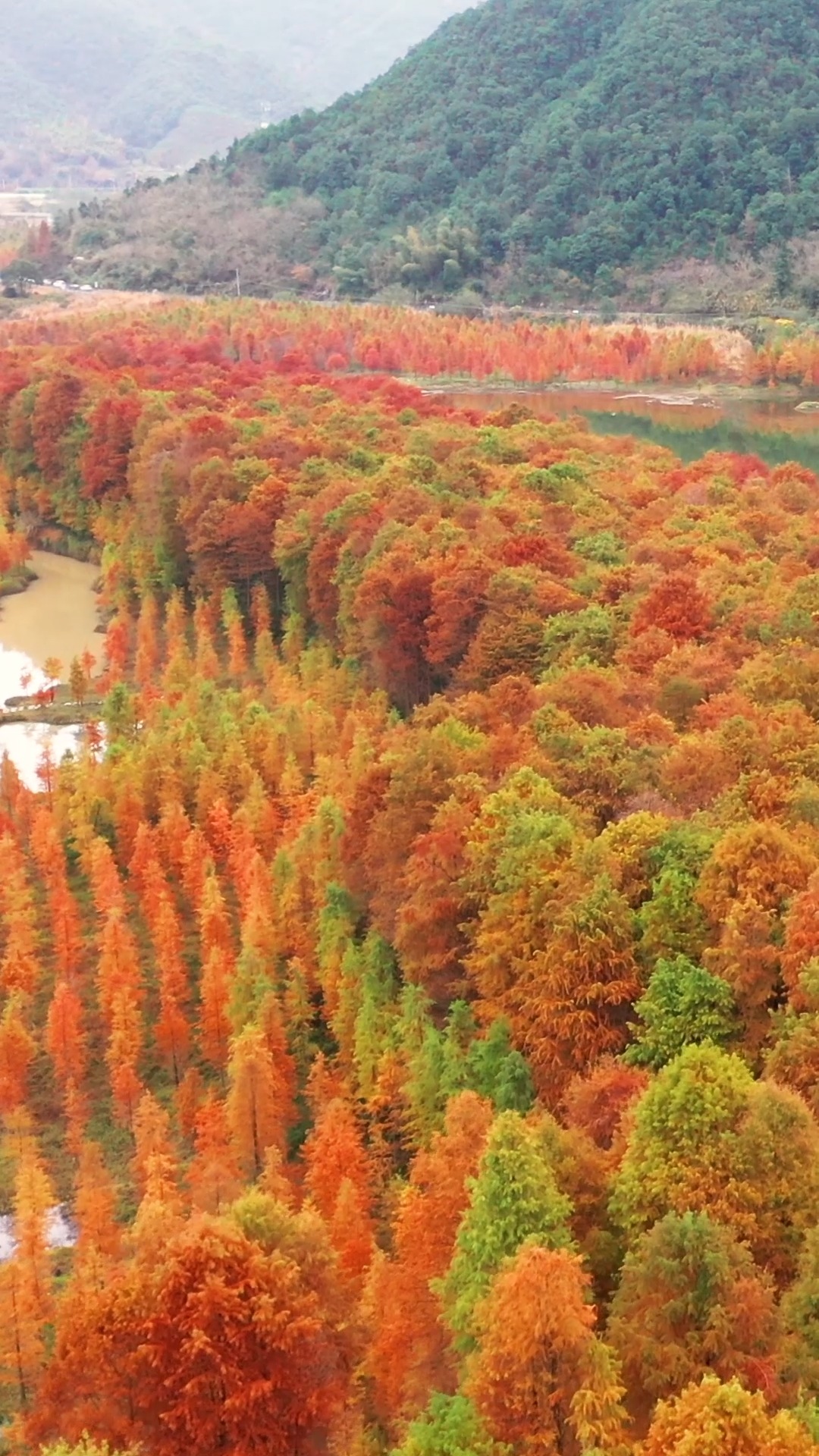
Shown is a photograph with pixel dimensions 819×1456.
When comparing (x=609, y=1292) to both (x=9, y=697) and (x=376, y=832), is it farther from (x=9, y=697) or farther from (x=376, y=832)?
(x=9, y=697)

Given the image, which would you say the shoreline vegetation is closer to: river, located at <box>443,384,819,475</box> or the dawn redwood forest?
the dawn redwood forest

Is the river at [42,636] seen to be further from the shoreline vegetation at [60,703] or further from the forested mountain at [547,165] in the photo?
the forested mountain at [547,165]

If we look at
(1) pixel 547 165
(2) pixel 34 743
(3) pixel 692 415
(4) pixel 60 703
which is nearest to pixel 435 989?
(2) pixel 34 743

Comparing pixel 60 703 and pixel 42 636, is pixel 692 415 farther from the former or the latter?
pixel 60 703

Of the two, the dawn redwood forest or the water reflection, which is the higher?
the dawn redwood forest

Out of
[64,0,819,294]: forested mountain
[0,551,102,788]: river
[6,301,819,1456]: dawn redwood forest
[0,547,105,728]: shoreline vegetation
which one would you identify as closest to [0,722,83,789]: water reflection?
[0,551,102,788]: river

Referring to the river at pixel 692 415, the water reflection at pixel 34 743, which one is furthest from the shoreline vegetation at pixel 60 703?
the river at pixel 692 415
